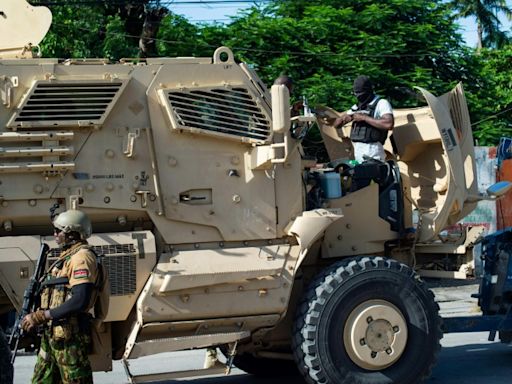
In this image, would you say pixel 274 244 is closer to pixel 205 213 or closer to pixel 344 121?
pixel 205 213

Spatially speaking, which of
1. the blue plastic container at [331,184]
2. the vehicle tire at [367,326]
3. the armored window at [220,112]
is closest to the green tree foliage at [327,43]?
the blue plastic container at [331,184]

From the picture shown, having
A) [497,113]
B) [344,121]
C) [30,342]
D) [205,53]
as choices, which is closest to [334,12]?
[205,53]

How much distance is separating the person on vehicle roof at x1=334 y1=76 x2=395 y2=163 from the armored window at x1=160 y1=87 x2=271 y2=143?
1.30m

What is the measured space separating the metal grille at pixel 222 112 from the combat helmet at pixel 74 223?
4.41 ft

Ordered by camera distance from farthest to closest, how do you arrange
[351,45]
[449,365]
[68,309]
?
[351,45]
[449,365]
[68,309]

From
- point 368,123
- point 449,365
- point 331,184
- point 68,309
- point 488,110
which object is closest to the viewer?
point 68,309

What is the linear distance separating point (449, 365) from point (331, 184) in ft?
8.82

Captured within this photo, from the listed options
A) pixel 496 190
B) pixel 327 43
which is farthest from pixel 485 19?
pixel 496 190

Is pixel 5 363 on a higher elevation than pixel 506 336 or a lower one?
higher

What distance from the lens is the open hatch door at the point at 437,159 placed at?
8.12 metres

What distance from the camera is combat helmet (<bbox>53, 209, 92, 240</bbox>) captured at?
595 cm

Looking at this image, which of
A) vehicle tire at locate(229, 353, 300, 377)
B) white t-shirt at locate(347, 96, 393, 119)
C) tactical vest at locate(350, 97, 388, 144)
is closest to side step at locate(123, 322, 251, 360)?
vehicle tire at locate(229, 353, 300, 377)

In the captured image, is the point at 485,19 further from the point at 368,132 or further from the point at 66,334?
the point at 66,334

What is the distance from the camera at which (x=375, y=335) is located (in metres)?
7.25
